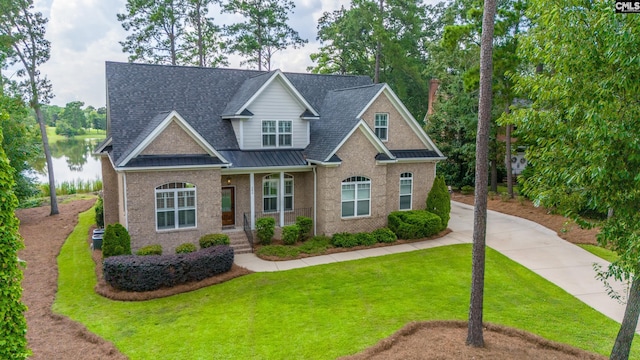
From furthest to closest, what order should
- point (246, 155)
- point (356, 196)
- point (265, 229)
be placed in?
point (356, 196), point (246, 155), point (265, 229)

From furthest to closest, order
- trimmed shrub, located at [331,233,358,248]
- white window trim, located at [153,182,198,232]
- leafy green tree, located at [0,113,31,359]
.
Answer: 1. trimmed shrub, located at [331,233,358,248]
2. white window trim, located at [153,182,198,232]
3. leafy green tree, located at [0,113,31,359]

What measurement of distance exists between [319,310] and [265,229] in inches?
260

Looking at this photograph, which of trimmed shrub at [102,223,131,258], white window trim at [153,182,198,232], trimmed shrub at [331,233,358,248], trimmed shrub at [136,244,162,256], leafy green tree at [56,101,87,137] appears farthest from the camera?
leafy green tree at [56,101,87,137]

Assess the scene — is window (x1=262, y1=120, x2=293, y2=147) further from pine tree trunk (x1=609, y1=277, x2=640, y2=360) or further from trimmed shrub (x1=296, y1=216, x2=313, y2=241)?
pine tree trunk (x1=609, y1=277, x2=640, y2=360)

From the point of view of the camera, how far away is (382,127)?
820 inches

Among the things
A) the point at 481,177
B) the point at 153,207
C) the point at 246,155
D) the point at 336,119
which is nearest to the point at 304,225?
the point at 246,155

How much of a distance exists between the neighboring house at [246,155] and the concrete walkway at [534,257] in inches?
87.8

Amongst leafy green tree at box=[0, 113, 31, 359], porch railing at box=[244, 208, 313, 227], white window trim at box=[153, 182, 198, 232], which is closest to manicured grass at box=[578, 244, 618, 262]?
porch railing at box=[244, 208, 313, 227]

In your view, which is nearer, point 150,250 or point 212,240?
point 150,250

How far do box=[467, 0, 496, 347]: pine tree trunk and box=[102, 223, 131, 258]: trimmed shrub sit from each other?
1143 centimetres

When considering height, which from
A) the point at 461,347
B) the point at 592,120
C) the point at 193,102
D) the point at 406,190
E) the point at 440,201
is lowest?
the point at 461,347

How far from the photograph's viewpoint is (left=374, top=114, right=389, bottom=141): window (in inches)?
815

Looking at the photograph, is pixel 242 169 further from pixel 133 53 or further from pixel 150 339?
pixel 133 53

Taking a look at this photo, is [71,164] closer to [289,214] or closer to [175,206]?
[289,214]
